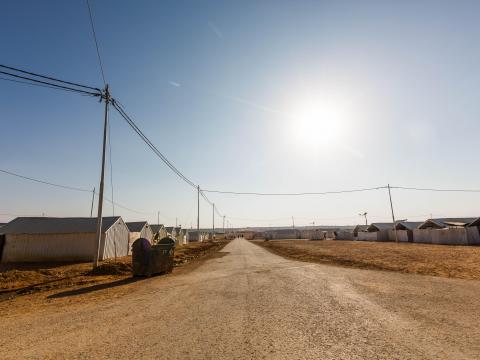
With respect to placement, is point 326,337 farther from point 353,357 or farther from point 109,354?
point 109,354

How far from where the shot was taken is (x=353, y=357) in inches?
181

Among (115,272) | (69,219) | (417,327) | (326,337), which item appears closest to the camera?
(326,337)

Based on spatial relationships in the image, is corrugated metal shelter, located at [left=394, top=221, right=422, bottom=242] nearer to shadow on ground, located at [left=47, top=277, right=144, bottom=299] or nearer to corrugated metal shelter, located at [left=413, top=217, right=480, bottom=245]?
corrugated metal shelter, located at [left=413, top=217, right=480, bottom=245]

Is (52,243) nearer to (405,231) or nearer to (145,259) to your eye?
(145,259)

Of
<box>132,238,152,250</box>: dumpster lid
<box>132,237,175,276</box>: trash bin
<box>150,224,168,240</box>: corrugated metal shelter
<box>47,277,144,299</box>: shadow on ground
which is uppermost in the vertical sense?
<box>150,224,168,240</box>: corrugated metal shelter

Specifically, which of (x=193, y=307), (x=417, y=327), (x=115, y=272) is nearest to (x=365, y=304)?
(x=417, y=327)

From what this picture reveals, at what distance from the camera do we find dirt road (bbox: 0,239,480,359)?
16.2 ft

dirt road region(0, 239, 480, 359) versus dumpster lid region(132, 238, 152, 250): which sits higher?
dumpster lid region(132, 238, 152, 250)

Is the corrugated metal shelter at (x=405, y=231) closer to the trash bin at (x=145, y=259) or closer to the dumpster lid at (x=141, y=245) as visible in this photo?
the trash bin at (x=145, y=259)

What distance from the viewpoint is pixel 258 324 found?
6.39 metres

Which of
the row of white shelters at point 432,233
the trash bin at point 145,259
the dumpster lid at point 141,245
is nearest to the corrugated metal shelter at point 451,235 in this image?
the row of white shelters at point 432,233

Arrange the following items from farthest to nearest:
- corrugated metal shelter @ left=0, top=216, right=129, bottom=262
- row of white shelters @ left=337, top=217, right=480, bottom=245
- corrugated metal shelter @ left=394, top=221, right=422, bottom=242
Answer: corrugated metal shelter @ left=394, top=221, right=422, bottom=242
row of white shelters @ left=337, top=217, right=480, bottom=245
corrugated metal shelter @ left=0, top=216, right=129, bottom=262

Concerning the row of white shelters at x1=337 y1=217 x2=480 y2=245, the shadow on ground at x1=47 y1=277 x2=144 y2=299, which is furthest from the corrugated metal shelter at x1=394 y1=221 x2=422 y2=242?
the shadow on ground at x1=47 y1=277 x2=144 y2=299

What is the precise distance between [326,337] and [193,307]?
13.1 ft
